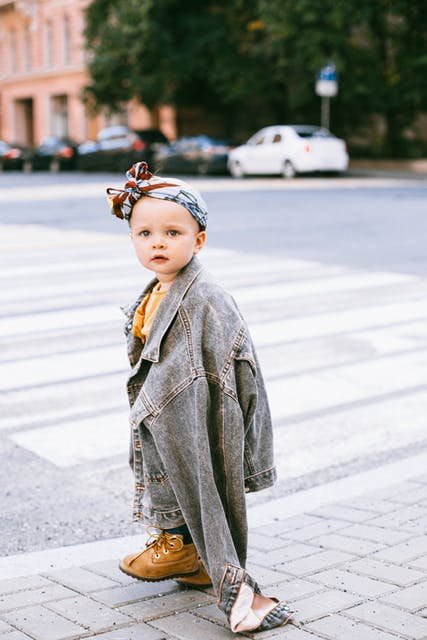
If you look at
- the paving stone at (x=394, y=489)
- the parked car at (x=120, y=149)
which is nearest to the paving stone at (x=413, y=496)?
the paving stone at (x=394, y=489)

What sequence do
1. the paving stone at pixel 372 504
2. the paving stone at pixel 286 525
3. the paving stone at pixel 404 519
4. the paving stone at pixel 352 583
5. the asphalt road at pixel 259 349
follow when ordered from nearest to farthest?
the paving stone at pixel 352 583, the paving stone at pixel 404 519, the paving stone at pixel 286 525, the paving stone at pixel 372 504, the asphalt road at pixel 259 349

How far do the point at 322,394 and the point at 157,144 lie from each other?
1220 inches

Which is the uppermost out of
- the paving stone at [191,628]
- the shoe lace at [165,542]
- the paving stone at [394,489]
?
the shoe lace at [165,542]

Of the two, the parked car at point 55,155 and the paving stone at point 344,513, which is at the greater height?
the parked car at point 55,155

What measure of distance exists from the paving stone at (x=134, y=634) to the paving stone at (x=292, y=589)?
47cm

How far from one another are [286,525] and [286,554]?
0.38m

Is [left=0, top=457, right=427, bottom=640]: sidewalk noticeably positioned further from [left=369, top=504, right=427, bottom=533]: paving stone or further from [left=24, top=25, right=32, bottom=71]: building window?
[left=24, top=25, right=32, bottom=71]: building window

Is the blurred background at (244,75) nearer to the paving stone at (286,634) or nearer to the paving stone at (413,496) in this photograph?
the paving stone at (413,496)

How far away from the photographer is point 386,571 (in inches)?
139

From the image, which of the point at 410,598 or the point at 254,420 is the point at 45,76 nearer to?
the point at 254,420

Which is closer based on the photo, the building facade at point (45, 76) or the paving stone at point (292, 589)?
the paving stone at point (292, 589)

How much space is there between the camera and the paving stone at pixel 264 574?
354cm

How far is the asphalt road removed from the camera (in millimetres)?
4930

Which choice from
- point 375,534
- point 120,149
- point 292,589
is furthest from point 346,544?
point 120,149
